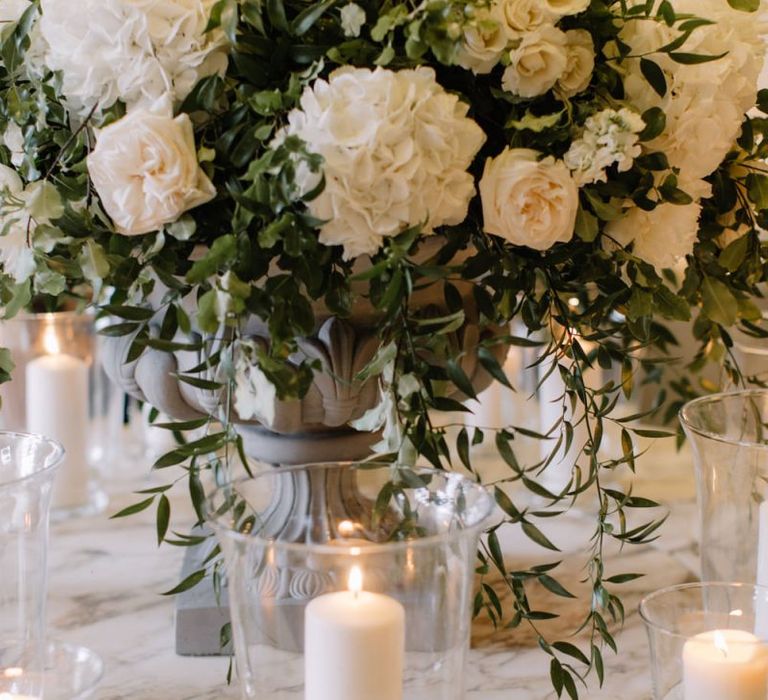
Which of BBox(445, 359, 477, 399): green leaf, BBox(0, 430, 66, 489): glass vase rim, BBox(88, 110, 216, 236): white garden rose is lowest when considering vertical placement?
Answer: BBox(0, 430, 66, 489): glass vase rim

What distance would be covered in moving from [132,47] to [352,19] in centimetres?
15

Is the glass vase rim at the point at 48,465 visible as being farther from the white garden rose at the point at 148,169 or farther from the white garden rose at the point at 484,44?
the white garden rose at the point at 484,44

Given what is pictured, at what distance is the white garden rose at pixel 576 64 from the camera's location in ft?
2.55

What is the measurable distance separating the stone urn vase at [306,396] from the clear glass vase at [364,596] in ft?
0.25

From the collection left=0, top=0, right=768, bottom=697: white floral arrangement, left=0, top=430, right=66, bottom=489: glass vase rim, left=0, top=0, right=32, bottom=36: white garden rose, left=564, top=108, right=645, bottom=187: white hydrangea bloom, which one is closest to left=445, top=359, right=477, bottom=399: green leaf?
left=0, top=0, right=768, bottom=697: white floral arrangement

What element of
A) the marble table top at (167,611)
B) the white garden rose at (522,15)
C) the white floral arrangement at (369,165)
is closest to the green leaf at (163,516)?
the white floral arrangement at (369,165)

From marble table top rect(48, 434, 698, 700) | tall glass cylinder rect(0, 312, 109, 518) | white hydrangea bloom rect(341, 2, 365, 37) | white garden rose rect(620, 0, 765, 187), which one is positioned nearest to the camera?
white hydrangea bloom rect(341, 2, 365, 37)

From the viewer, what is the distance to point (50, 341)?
4.49 feet

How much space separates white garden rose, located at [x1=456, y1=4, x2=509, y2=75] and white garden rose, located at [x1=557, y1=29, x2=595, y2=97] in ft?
0.19

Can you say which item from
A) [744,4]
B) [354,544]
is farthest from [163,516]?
[744,4]

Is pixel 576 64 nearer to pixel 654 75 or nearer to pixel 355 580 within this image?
pixel 654 75

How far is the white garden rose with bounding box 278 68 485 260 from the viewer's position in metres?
0.70

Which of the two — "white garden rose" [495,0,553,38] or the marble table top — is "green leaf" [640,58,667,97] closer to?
"white garden rose" [495,0,553,38]

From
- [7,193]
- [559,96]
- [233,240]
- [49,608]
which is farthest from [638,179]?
[49,608]
